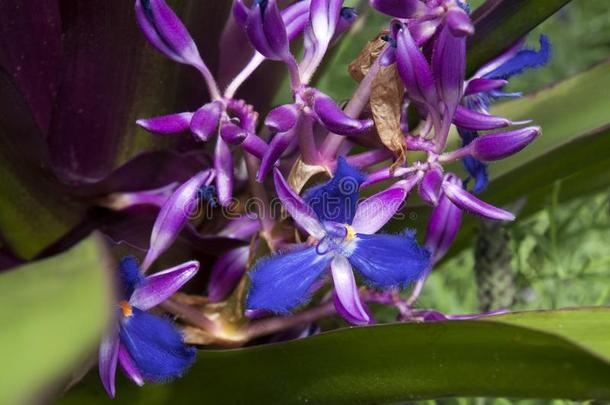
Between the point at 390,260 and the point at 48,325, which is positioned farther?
the point at 390,260

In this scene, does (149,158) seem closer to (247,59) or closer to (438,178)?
(247,59)

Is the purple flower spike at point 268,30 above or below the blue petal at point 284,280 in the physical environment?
above

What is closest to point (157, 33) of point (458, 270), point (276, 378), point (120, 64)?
point (120, 64)

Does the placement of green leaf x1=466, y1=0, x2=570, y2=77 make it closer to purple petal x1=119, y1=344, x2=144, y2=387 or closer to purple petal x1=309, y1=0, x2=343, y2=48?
purple petal x1=309, y1=0, x2=343, y2=48

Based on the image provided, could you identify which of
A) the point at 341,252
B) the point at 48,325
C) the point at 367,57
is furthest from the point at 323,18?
the point at 48,325

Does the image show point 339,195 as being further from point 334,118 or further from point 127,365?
point 127,365

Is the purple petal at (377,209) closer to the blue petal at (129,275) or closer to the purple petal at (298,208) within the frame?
the purple petal at (298,208)

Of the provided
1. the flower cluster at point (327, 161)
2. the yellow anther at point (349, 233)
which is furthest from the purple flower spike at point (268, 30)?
the yellow anther at point (349, 233)
